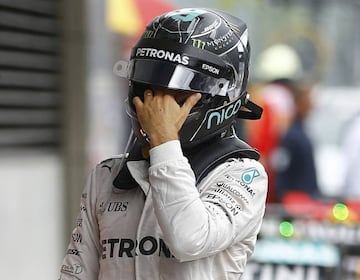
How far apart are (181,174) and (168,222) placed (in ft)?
0.41

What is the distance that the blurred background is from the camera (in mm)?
5988

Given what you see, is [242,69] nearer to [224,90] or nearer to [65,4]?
[224,90]

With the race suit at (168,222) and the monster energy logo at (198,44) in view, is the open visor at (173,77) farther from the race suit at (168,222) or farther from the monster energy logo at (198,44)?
the race suit at (168,222)

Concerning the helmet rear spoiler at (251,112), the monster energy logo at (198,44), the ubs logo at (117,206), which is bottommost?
the ubs logo at (117,206)

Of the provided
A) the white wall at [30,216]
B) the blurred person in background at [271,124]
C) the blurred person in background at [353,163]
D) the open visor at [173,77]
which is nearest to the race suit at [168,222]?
the open visor at [173,77]

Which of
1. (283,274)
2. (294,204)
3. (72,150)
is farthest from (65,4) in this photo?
(283,274)

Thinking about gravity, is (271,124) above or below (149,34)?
below

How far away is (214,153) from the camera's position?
2.66 meters

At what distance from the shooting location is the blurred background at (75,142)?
5.99 metres

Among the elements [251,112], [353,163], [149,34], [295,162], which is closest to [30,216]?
[295,162]

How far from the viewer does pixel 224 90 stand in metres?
2.65

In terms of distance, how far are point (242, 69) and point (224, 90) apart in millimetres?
109

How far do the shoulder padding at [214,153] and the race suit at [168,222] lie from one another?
0.02 m

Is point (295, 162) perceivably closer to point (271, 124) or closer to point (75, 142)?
point (271, 124)
